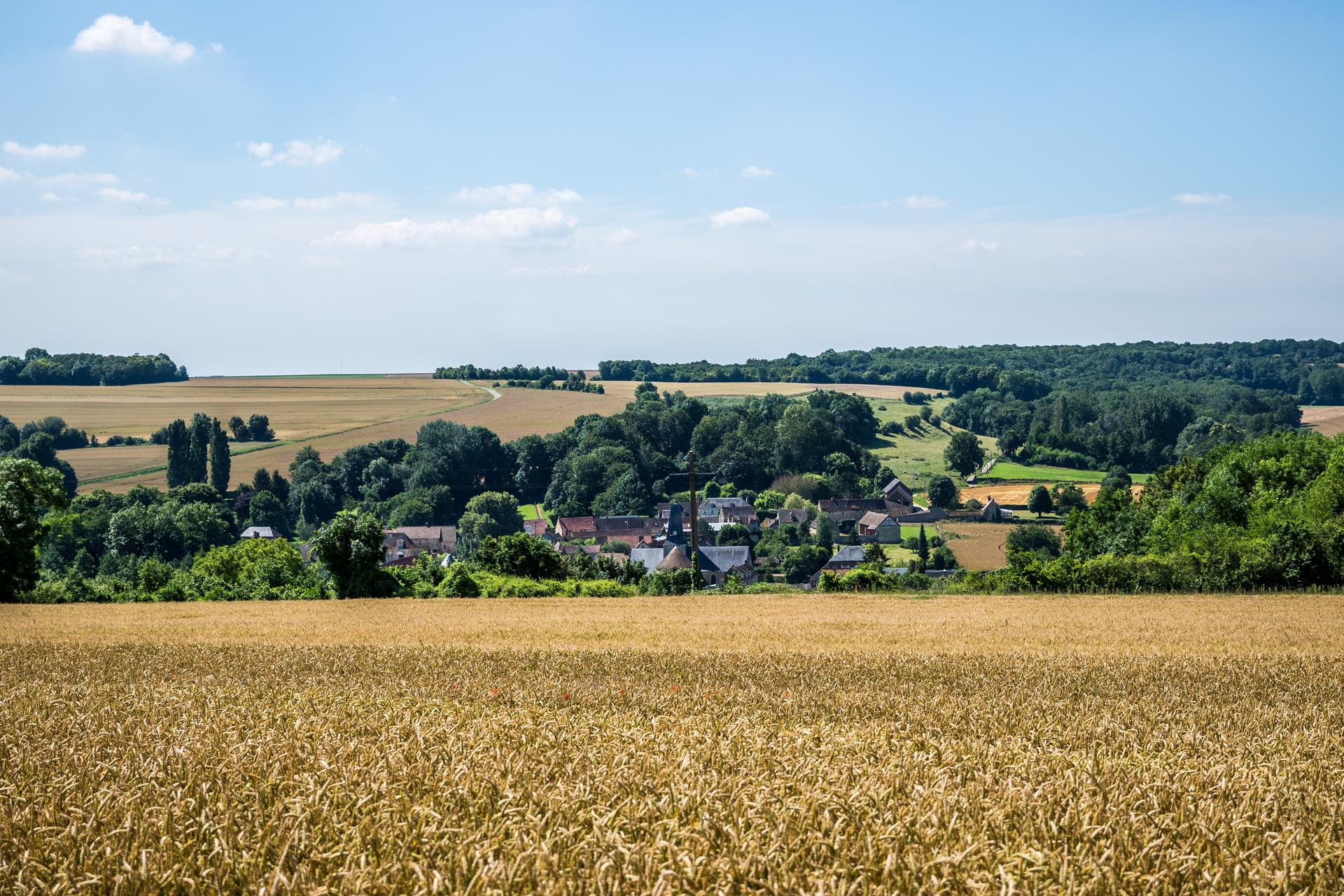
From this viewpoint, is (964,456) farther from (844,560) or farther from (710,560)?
(710,560)

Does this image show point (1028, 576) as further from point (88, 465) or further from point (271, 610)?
point (88, 465)

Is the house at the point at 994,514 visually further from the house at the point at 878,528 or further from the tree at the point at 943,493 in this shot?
the house at the point at 878,528

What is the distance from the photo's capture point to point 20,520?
35500 millimetres

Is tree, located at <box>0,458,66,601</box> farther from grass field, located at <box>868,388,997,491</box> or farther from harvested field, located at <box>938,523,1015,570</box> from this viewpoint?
grass field, located at <box>868,388,997,491</box>

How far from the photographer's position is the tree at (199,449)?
96750mm

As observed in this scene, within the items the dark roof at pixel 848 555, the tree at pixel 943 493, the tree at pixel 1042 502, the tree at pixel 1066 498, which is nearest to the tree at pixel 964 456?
the tree at pixel 943 493

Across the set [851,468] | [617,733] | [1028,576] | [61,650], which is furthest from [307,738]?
[851,468]

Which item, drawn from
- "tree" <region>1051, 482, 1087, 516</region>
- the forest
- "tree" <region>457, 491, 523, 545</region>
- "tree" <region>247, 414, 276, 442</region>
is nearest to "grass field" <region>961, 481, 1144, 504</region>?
"tree" <region>1051, 482, 1087, 516</region>

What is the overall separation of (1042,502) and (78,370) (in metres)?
126

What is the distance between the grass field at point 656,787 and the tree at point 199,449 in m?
93.1

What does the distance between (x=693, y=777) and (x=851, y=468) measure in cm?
12085

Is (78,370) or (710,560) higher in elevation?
(78,370)

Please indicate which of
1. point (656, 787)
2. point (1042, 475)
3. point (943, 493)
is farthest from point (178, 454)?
point (656, 787)

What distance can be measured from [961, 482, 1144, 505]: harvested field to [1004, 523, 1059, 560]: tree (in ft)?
69.1
